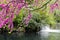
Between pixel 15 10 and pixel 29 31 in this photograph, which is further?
pixel 29 31

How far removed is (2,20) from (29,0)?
31.3 inches

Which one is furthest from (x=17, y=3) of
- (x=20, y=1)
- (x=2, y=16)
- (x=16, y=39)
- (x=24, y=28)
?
(x=24, y=28)

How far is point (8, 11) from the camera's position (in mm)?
4656

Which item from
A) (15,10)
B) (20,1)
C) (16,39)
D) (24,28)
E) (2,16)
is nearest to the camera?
(20,1)

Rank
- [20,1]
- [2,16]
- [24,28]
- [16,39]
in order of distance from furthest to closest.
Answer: [24,28] < [16,39] < [2,16] < [20,1]

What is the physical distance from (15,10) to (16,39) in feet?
53.1

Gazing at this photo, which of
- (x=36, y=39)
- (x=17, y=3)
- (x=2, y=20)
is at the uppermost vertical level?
(x=17, y=3)

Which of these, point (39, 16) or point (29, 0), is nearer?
point (29, 0)

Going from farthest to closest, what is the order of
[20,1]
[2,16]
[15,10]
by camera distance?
[15,10], [2,16], [20,1]

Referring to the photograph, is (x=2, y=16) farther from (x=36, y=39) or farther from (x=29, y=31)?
(x=29, y=31)

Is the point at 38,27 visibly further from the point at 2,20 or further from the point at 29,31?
the point at 2,20

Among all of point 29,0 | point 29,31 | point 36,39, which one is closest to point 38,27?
point 29,31

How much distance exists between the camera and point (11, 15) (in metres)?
4.66

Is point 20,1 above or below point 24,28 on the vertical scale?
above
